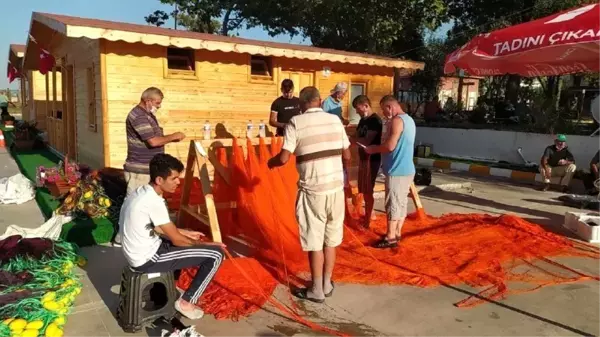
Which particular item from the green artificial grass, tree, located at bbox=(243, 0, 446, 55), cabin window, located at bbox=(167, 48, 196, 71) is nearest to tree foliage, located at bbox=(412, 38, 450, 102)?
tree, located at bbox=(243, 0, 446, 55)

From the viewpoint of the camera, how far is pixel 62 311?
3467mm

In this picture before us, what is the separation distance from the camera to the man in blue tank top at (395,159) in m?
5.01

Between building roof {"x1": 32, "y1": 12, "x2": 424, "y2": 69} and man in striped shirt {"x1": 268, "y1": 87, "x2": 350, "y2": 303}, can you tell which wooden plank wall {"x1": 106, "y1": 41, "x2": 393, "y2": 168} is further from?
man in striped shirt {"x1": 268, "y1": 87, "x2": 350, "y2": 303}

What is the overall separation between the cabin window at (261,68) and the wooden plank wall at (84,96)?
3077 mm

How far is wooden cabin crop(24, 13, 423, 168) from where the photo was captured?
7668mm

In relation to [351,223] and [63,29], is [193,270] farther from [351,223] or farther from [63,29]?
[63,29]

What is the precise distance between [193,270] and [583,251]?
4.48m

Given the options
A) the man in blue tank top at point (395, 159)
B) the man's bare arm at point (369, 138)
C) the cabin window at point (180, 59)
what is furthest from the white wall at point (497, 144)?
the cabin window at point (180, 59)

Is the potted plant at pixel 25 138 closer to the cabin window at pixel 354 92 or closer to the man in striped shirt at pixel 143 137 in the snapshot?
the cabin window at pixel 354 92

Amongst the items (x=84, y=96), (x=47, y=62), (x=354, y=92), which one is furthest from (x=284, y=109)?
(x=47, y=62)

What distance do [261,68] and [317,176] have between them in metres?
6.49

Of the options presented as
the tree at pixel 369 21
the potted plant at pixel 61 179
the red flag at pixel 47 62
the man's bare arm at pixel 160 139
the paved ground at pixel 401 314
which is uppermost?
the tree at pixel 369 21

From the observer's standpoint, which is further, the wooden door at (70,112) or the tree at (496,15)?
the tree at (496,15)

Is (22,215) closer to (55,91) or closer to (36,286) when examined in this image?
(36,286)
